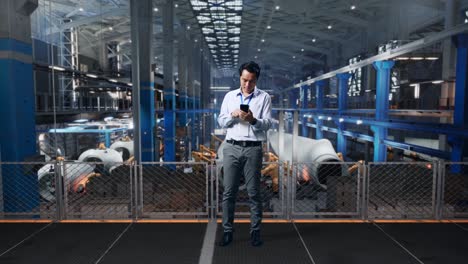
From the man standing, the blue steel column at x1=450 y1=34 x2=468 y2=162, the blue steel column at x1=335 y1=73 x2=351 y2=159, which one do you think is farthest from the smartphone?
the blue steel column at x1=335 y1=73 x2=351 y2=159

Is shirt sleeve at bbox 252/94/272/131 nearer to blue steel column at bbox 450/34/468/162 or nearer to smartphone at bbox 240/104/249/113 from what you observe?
smartphone at bbox 240/104/249/113

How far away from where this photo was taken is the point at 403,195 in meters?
5.99

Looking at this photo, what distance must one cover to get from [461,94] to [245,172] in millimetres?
7554

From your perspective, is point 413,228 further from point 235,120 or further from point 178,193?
point 178,193

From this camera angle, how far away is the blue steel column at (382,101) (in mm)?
11703

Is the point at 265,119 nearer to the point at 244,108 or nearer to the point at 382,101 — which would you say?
the point at 244,108

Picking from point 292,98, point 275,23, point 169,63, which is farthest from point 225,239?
point 292,98

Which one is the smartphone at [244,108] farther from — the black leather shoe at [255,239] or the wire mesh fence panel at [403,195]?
the wire mesh fence panel at [403,195]

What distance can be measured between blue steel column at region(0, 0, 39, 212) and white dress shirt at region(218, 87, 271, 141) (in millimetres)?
3925

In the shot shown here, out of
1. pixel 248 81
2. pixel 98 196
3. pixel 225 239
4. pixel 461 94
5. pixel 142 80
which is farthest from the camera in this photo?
pixel 142 80

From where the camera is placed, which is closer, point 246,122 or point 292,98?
point 246,122

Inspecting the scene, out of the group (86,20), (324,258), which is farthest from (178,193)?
(86,20)

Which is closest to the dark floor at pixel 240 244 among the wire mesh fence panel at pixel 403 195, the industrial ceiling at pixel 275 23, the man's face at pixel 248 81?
the wire mesh fence panel at pixel 403 195

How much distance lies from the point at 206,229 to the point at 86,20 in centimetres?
2020
